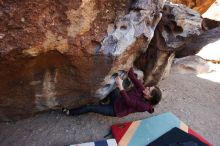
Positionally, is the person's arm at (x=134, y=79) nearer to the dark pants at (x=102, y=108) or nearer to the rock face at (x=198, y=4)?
the dark pants at (x=102, y=108)

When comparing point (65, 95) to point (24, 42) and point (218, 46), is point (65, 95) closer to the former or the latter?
point (24, 42)

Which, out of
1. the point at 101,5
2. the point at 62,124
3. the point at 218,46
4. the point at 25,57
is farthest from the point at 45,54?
the point at 218,46

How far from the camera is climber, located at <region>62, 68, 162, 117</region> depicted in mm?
3945

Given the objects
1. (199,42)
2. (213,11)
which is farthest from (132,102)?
(213,11)

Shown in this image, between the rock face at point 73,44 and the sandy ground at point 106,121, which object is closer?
the rock face at point 73,44

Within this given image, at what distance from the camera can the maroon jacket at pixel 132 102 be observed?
154 inches

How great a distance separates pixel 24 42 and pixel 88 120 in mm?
1559

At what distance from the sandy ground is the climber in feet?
0.63

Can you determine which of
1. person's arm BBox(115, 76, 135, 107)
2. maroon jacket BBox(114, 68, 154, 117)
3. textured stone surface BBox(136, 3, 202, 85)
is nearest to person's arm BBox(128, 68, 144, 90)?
maroon jacket BBox(114, 68, 154, 117)

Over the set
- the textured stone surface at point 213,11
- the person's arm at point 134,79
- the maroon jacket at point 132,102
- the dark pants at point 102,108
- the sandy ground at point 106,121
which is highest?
the textured stone surface at point 213,11

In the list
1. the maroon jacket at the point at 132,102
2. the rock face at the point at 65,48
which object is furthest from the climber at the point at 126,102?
the rock face at the point at 65,48

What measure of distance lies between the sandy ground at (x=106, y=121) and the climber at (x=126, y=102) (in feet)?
0.63

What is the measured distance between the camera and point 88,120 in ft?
13.8

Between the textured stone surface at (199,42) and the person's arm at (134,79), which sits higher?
the textured stone surface at (199,42)
